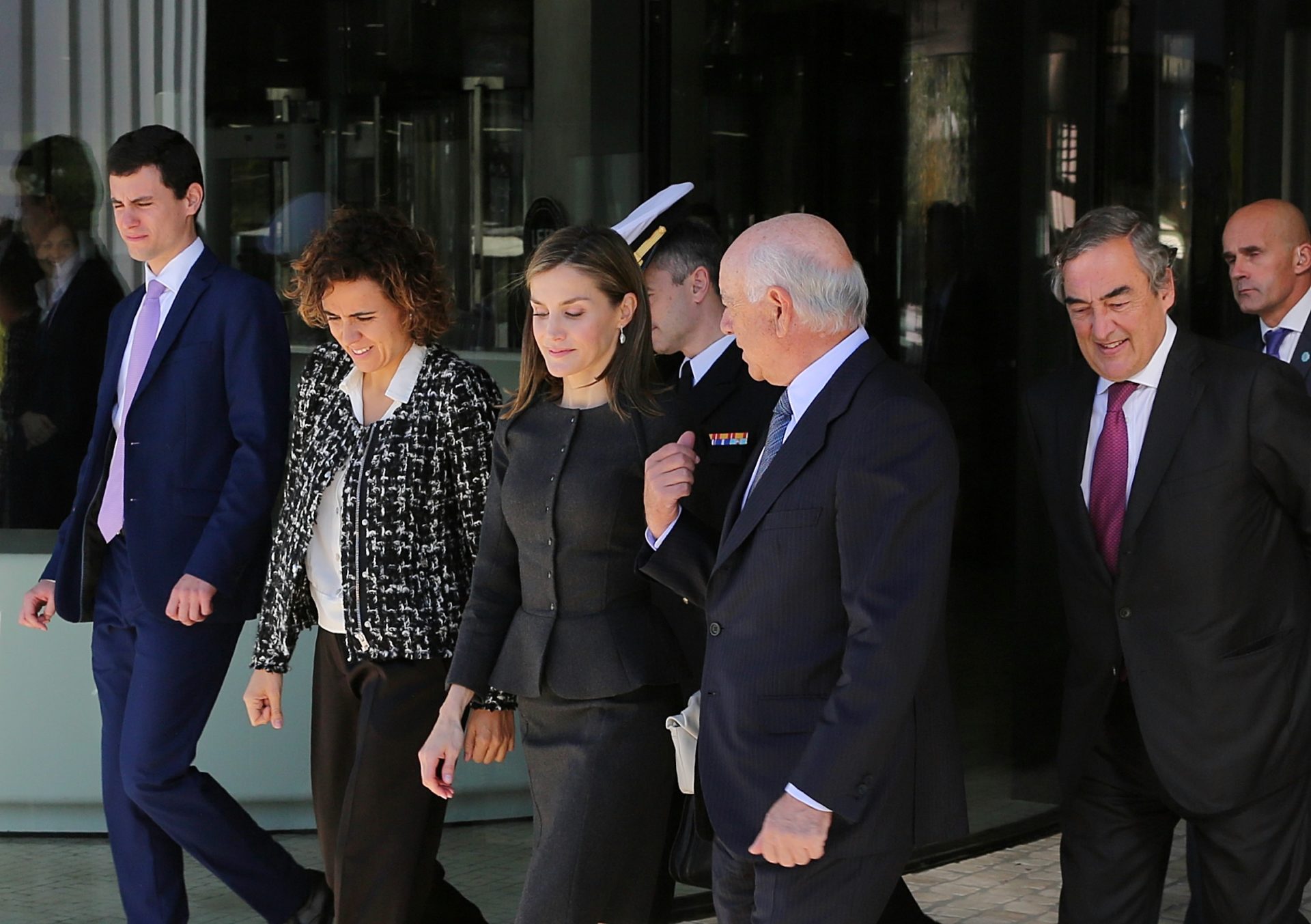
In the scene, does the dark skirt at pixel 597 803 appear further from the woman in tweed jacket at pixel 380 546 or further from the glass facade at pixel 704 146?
the glass facade at pixel 704 146

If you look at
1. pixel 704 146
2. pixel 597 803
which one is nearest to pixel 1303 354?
pixel 704 146

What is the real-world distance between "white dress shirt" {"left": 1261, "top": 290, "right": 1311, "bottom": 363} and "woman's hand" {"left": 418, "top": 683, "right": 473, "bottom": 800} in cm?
290

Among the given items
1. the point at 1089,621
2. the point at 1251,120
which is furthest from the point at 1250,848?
the point at 1251,120

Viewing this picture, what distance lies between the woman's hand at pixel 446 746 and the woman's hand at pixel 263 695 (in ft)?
2.06

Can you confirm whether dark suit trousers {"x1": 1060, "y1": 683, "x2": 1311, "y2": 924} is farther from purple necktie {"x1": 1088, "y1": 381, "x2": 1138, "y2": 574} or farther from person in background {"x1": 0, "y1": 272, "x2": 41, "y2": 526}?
person in background {"x1": 0, "y1": 272, "x2": 41, "y2": 526}

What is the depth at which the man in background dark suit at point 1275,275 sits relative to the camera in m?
5.32

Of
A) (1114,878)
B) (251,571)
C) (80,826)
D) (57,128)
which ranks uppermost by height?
(57,128)

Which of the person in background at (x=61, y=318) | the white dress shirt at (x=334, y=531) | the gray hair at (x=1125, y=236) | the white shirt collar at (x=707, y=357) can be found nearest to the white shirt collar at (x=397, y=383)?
the white dress shirt at (x=334, y=531)

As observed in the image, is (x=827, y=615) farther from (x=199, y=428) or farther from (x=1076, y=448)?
(x=199, y=428)

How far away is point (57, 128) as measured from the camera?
18.3 ft

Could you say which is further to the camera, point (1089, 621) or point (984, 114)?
point (984, 114)

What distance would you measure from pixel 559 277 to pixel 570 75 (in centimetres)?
201

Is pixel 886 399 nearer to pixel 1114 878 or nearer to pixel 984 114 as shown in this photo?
pixel 1114 878

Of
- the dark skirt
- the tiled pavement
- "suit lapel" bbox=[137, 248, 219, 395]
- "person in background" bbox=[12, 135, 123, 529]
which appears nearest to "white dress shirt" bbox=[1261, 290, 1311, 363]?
the tiled pavement
